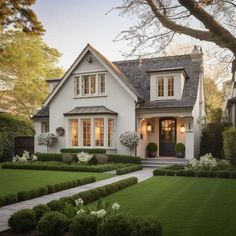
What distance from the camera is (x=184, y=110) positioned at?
23.1 metres

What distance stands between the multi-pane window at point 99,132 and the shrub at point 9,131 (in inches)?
276

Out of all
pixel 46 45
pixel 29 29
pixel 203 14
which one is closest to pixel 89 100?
pixel 46 45

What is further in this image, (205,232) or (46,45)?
(46,45)

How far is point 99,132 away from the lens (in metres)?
24.7

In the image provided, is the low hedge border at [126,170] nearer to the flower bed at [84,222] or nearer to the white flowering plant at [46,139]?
the white flowering plant at [46,139]

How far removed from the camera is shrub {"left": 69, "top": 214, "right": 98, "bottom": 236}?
6.47 m

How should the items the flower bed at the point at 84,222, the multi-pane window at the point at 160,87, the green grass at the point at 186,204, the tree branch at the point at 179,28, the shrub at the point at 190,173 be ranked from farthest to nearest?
the multi-pane window at the point at 160,87, the shrub at the point at 190,173, the green grass at the point at 186,204, the flower bed at the point at 84,222, the tree branch at the point at 179,28

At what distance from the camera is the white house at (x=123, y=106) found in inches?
944

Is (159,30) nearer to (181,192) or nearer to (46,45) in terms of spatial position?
(181,192)

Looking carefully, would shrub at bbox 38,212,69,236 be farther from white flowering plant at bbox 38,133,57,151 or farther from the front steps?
white flowering plant at bbox 38,133,57,151

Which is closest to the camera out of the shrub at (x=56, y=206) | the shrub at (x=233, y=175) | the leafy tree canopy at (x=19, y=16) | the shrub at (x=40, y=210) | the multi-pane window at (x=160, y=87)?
the leafy tree canopy at (x=19, y=16)

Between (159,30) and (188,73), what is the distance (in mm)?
20848

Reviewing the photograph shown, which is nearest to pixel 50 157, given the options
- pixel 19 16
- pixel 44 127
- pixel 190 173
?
pixel 44 127

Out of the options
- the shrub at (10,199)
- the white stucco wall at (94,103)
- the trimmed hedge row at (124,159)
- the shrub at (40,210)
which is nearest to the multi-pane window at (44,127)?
the white stucco wall at (94,103)
